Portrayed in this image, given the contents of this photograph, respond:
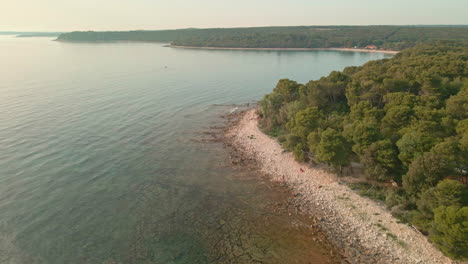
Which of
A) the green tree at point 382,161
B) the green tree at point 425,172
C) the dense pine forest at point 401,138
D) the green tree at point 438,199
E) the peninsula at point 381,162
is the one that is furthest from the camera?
the green tree at point 382,161

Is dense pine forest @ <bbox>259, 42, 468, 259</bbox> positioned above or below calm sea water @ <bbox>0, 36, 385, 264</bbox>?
above

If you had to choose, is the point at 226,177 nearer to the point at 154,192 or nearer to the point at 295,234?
the point at 154,192

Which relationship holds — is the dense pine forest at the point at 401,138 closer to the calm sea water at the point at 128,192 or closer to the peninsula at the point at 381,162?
the peninsula at the point at 381,162

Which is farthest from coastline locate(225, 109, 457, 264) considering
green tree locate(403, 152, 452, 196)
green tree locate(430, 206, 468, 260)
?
green tree locate(403, 152, 452, 196)

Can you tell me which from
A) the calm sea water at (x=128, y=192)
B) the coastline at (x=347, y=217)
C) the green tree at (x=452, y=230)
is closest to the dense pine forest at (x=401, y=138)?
the green tree at (x=452, y=230)

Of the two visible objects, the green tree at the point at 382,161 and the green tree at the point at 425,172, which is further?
the green tree at the point at 382,161

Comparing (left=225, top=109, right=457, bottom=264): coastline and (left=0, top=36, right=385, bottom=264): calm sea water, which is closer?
(left=225, top=109, right=457, bottom=264): coastline

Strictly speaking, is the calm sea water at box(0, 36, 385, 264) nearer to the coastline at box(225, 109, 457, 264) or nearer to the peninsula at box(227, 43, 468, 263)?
the coastline at box(225, 109, 457, 264)

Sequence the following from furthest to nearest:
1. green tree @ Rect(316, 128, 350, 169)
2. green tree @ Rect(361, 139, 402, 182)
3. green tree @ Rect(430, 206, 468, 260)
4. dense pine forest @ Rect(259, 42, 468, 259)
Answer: green tree @ Rect(316, 128, 350, 169)
green tree @ Rect(361, 139, 402, 182)
dense pine forest @ Rect(259, 42, 468, 259)
green tree @ Rect(430, 206, 468, 260)
